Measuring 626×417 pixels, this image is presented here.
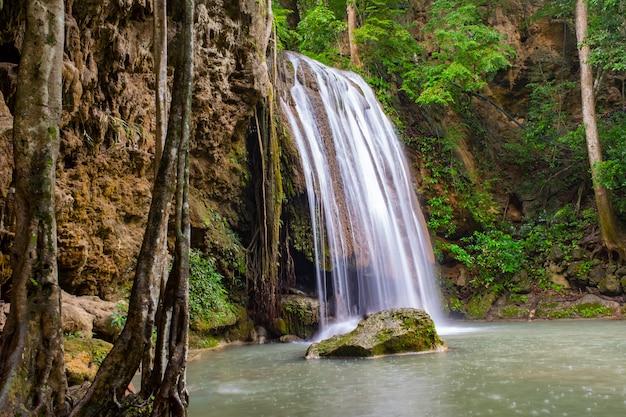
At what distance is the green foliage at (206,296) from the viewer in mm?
9805

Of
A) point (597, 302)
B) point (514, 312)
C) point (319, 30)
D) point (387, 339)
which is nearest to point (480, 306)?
point (514, 312)

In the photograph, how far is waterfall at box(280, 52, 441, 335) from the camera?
12.0 metres

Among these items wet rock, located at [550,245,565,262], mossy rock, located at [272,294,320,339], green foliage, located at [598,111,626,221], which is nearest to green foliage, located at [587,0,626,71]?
green foliage, located at [598,111,626,221]

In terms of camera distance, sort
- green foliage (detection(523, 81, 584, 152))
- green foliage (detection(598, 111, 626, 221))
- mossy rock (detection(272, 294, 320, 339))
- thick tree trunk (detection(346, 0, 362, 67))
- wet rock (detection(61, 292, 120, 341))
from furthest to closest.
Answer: thick tree trunk (detection(346, 0, 362, 67)) < green foliage (detection(523, 81, 584, 152)) < green foliage (detection(598, 111, 626, 221)) < mossy rock (detection(272, 294, 320, 339)) < wet rock (detection(61, 292, 120, 341))

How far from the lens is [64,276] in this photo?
7.20 meters

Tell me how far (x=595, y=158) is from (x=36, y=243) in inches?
565

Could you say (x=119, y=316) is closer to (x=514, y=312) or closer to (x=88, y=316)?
(x=88, y=316)

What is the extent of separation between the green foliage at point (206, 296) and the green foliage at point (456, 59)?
9.08m

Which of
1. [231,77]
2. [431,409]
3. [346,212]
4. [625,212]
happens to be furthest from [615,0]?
[431,409]

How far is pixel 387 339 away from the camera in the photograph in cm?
781

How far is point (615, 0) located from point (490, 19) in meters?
8.93

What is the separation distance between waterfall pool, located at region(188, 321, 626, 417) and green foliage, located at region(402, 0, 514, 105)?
387 inches

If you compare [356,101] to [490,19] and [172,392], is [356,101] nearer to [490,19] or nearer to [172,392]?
[490,19]

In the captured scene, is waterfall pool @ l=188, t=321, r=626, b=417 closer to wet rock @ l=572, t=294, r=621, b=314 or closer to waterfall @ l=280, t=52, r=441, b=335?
waterfall @ l=280, t=52, r=441, b=335
